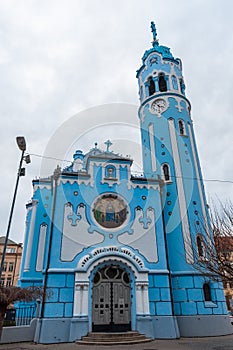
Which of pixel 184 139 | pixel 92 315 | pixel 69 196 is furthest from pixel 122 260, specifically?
pixel 184 139

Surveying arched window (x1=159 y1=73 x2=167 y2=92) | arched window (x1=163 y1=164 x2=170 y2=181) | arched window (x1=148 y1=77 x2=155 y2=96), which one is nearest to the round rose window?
arched window (x1=163 y1=164 x2=170 y2=181)

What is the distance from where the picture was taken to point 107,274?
18062 mm

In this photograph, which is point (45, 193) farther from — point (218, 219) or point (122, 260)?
point (218, 219)

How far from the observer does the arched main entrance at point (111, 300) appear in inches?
661

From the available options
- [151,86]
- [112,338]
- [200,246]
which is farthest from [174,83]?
[112,338]

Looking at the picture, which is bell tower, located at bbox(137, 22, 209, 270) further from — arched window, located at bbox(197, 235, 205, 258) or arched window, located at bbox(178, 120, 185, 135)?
arched window, located at bbox(197, 235, 205, 258)

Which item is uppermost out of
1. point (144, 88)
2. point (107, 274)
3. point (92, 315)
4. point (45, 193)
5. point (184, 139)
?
point (144, 88)

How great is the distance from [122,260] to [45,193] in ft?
29.7

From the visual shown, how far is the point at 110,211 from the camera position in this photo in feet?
64.8

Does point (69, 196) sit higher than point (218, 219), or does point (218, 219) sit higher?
point (69, 196)

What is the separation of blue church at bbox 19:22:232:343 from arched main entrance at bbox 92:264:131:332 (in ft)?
0.19

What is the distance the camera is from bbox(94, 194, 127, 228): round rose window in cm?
1928

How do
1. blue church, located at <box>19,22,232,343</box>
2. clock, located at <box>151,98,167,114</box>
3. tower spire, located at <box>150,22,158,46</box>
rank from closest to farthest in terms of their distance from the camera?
1. blue church, located at <box>19,22,232,343</box>
2. clock, located at <box>151,98,167,114</box>
3. tower spire, located at <box>150,22,158,46</box>

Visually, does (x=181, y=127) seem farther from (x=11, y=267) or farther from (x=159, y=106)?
(x=11, y=267)
